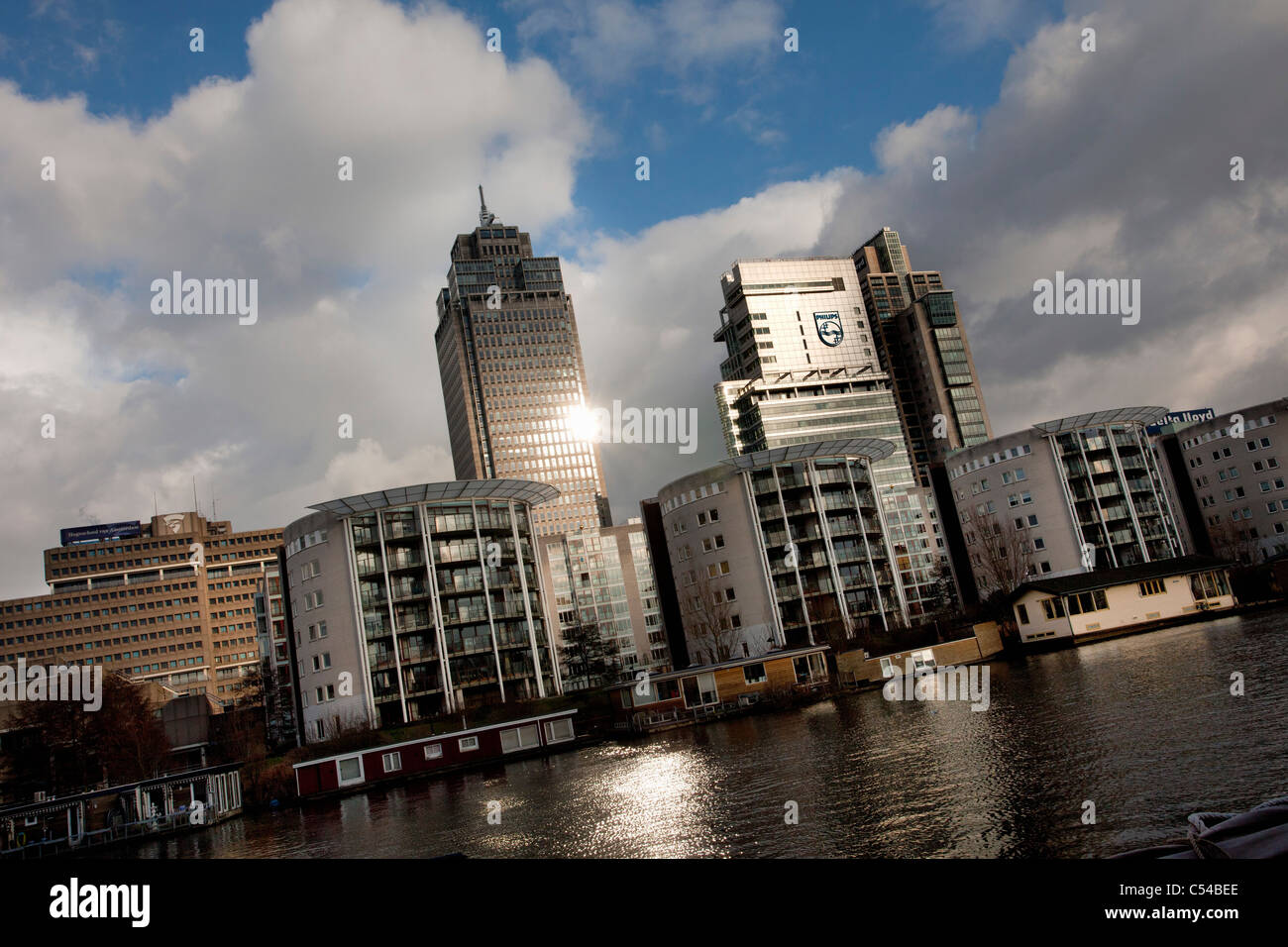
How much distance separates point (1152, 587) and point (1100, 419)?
37.1 metres

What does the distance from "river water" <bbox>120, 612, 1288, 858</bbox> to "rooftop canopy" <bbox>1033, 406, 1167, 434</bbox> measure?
171ft

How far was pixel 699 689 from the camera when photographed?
68.0 metres

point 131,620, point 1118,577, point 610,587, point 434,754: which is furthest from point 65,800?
point 131,620

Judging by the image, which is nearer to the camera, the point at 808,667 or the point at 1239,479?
the point at 808,667

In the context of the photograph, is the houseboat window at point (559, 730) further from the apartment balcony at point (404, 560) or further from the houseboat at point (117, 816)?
the apartment balcony at point (404, 560)

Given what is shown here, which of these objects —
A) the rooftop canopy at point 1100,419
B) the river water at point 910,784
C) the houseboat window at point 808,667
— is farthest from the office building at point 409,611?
the rooftop canopy at point 1100,419

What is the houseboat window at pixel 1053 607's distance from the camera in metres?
71.1

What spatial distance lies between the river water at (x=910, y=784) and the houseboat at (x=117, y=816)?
12.7 ft

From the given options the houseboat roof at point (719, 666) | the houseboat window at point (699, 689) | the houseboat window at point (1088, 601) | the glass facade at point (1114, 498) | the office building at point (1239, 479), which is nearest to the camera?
the houseboat window at point (699, 689)

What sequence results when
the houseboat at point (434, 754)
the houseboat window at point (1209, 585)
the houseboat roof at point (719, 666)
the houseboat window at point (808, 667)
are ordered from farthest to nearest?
the houseboat window at point (1209, 585)
the houseboat window at point (808, 667)
the houseboat roof at point (719, 666)
the houseboat at point (434, 754)

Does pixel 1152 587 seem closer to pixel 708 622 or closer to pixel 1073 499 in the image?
pixel 1073 499

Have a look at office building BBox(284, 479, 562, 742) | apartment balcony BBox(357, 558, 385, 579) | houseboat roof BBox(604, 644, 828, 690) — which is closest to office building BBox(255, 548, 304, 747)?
office building BBox(284, 479, 562, 742)
